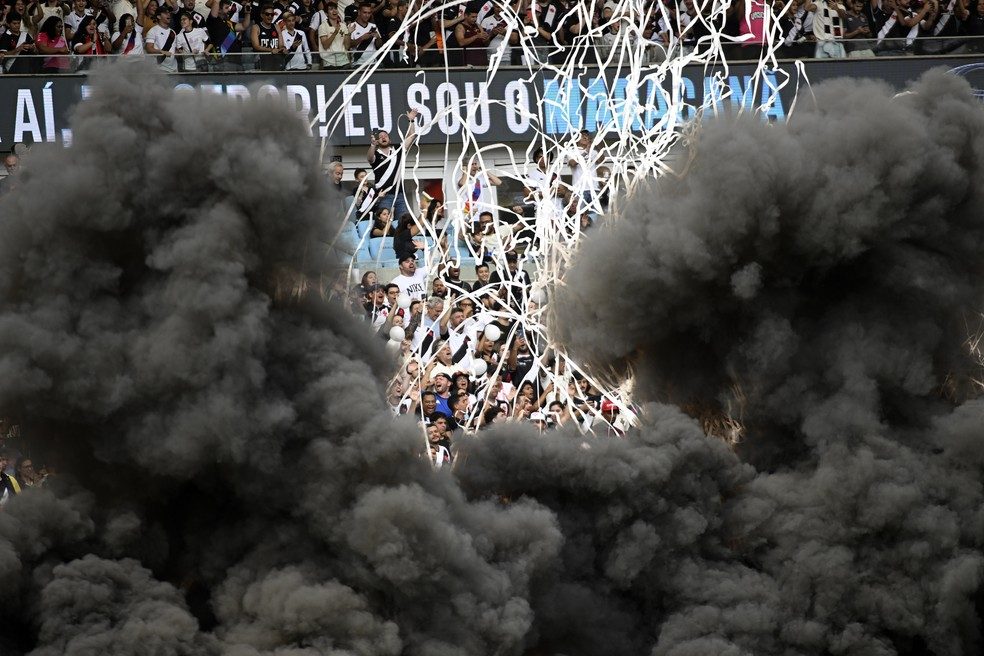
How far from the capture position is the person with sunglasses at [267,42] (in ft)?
70.1

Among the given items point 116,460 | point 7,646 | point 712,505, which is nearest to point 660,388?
point 712,505

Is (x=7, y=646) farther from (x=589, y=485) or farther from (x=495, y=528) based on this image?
(x=589, y=485)

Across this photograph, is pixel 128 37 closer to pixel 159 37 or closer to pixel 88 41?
pixel 159 37

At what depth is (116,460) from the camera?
956 cm

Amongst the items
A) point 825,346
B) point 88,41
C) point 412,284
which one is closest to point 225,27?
point 88,41

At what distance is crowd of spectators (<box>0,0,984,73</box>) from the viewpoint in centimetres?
2112

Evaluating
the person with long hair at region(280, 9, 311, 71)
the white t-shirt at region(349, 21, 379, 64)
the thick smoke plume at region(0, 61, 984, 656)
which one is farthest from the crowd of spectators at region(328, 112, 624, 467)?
the person with long hair at region(280, 9, 311, 71)

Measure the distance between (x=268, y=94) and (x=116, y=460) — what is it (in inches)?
103

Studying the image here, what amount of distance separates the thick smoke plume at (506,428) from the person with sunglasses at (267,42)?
35.3 ft

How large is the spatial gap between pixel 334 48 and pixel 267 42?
39.3 inches

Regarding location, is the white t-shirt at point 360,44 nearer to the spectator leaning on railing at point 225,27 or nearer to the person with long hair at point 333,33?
the person with long hair at point 333,33

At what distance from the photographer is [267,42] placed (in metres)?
22.0

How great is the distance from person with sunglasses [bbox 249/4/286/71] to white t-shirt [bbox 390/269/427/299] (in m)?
5.88

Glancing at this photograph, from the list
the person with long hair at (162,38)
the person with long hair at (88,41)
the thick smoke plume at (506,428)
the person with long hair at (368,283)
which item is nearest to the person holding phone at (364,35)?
the person with long hair at (162,38)
